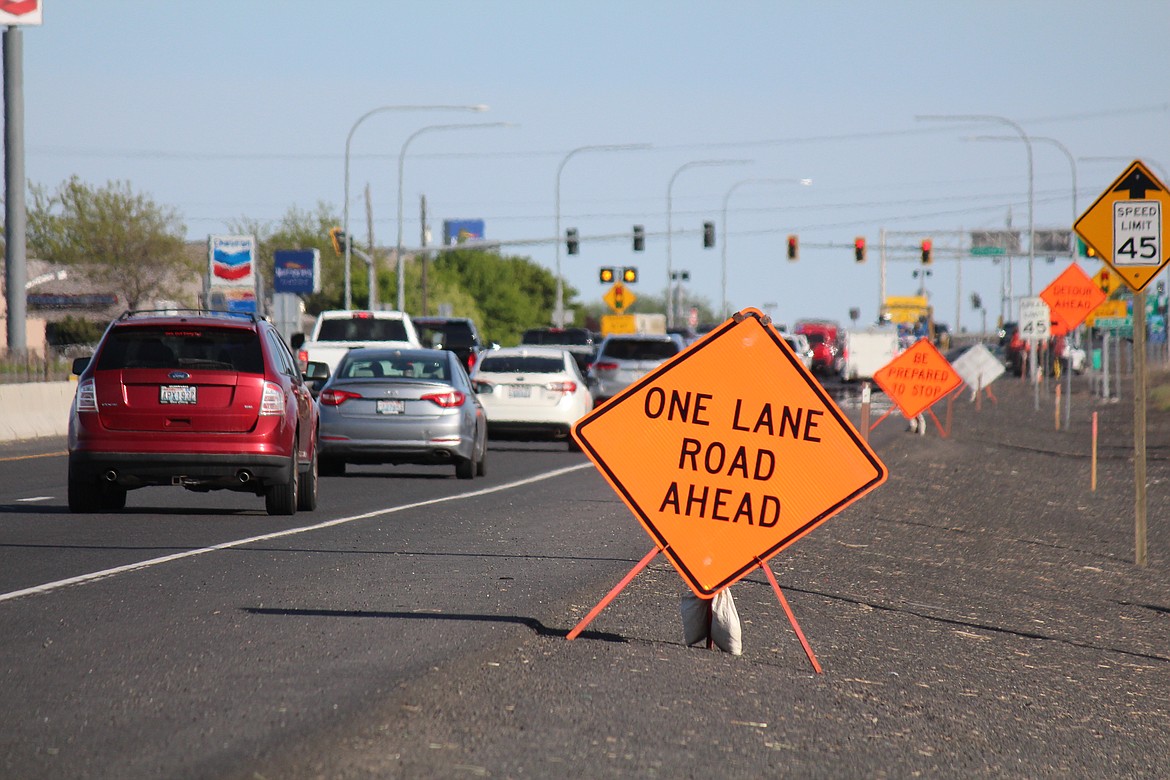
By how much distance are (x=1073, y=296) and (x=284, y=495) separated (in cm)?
2061

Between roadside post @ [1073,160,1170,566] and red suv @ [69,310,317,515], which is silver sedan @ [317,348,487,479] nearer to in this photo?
red suv @ [69,310,317,515]

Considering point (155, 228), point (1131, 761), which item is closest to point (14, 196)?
point (1131, 761)

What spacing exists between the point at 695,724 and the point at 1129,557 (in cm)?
913

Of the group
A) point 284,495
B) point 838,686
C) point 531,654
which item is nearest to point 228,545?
point 284,495

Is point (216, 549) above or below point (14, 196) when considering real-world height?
below

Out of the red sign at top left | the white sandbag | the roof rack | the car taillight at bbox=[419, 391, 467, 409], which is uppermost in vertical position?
the red sign at top left

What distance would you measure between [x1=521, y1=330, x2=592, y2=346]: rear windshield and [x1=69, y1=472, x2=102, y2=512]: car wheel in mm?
32243

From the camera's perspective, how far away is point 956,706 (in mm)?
7734

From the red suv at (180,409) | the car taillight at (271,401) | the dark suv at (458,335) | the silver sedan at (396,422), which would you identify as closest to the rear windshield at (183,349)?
the red suv at (180,409)

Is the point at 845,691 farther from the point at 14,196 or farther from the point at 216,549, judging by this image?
the point at 14,196

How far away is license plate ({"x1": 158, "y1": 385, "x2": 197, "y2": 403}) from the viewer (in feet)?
48.0

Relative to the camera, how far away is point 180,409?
14648 mm

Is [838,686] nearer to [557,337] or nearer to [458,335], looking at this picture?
[458,335]

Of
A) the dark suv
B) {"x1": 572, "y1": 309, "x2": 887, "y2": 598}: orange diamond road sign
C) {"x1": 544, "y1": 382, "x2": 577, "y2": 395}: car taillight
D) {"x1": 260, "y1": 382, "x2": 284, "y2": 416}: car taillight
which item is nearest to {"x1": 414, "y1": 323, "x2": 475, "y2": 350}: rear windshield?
the dark suv
